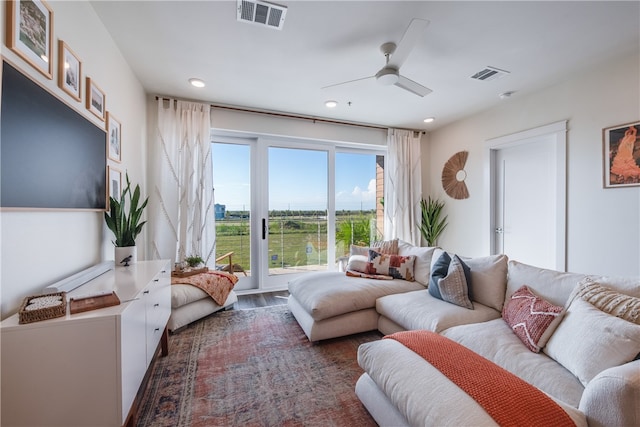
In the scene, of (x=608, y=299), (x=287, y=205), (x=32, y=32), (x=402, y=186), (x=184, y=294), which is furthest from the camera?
(x=402, y=186)

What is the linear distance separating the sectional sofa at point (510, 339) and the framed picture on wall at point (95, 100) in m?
2.13

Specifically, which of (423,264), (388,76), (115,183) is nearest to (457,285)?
(423,264)

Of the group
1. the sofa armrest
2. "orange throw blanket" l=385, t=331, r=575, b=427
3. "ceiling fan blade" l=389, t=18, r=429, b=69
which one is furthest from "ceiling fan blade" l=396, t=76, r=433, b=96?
the sofa armrest

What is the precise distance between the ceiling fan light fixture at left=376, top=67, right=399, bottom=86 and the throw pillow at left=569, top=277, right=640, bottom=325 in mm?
1928

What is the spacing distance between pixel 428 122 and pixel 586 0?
243cm

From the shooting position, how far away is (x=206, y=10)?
1.80 m

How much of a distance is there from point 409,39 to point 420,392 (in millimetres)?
2087

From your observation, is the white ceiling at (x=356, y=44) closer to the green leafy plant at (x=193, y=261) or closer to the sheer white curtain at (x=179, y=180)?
the sheer white curtain at (x=179, y=180)

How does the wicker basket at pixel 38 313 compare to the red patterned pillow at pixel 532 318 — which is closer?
the wicker basket at pixel 38 313

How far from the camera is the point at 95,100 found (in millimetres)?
1834

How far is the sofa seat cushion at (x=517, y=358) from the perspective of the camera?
120 centimetres

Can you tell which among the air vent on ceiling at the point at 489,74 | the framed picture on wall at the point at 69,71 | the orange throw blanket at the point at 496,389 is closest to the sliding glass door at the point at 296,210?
the air vent on ceiling at the point at 489,74

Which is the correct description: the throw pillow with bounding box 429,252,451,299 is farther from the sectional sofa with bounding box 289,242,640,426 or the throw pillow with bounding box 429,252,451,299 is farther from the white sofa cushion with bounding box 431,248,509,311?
the white sofa cushion with bounding box 431,248,509,311

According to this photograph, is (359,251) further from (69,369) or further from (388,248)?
(69,369)
